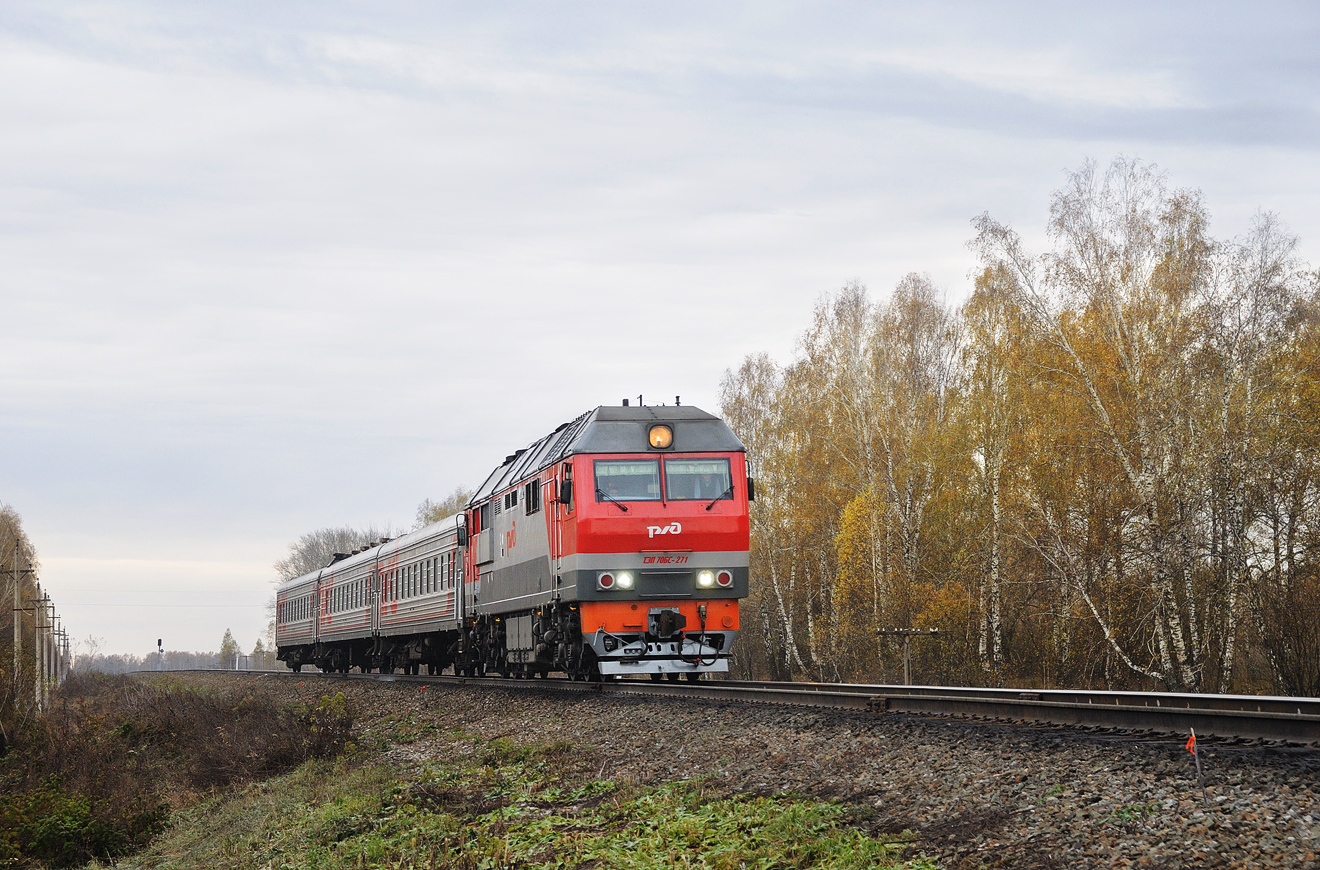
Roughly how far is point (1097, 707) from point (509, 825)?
4.28m

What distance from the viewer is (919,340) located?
34.9 m

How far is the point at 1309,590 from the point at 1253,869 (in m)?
14.7

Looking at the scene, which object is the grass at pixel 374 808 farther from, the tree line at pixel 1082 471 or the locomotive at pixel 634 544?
the tree line at pixel 1082 471

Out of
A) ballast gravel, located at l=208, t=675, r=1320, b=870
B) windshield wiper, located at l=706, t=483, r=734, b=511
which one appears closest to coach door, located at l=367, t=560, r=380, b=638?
windshield wiper, located at l=706, t=483, r=734, b=511

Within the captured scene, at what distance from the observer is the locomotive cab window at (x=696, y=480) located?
16516 millimetres

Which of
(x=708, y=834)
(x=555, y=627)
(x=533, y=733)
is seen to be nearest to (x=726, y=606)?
(x=555, y=627)

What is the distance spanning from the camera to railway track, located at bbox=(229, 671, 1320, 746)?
296 inches

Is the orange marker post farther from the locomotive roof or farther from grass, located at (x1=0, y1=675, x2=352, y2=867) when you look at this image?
grass, located at (x1=0, y1=675, x2=352, y2=867)

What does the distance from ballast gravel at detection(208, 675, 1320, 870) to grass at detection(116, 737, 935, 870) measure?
0.37m

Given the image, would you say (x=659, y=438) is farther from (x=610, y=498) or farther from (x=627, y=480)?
(x=610, y=498)

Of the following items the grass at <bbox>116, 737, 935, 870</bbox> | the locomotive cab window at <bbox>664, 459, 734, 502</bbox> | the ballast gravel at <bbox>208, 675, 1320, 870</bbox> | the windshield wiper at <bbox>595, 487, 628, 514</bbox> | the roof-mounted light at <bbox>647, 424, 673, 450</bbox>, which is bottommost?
A: the grass at <bbox>116, 737, 935, 870</bbox>

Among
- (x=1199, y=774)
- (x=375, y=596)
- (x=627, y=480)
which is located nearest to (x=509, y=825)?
(x=1199, y=774)

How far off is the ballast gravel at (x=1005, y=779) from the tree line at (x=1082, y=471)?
1054 centimetres

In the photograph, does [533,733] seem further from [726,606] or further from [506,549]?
[506,549]
